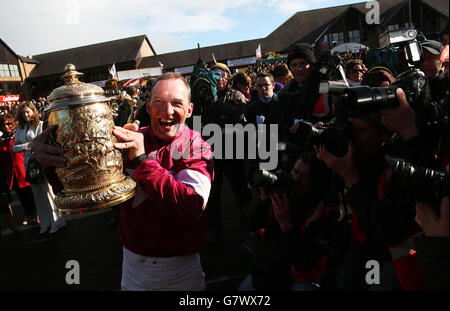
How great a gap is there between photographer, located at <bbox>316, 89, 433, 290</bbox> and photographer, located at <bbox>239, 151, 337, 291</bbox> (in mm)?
175

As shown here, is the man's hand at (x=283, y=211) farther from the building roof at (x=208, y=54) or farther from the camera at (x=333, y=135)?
the building roof at (x=208, y=54)

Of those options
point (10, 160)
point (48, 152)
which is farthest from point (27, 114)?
point (48, 152)

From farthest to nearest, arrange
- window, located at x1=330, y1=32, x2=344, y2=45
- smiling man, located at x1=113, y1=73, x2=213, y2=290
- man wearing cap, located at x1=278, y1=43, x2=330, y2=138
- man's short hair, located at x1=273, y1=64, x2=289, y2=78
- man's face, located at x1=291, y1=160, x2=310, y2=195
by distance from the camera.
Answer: window, located at x1=330, y1=32, x2=344, y2=45, man's short hair, located at x1=273, y1=64, x2=289, y2=78, man wearing cap, located at x1=278, y1=43, x2=330, y2=138, man's face, located at x1=291, y1=160, x2=310, y2=195, smiling man, located at x1=113, y1=73, x2=213, y2=290

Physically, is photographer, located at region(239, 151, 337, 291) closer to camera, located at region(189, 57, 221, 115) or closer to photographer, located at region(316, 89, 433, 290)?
photographer, located at region(316, 89, 433, 290)

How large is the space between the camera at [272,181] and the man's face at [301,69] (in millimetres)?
1636

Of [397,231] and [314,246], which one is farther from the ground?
[397,231]

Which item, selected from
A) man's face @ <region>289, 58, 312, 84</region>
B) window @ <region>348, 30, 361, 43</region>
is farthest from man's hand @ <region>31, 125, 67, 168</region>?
window @ <region>348, 30, 361, 43</region>

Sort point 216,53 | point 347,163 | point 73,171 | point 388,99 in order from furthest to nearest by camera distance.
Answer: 1. point 216,53
2. point 347,163
3. point 388,99
4. point 73,171

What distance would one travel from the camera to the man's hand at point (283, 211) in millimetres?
1750

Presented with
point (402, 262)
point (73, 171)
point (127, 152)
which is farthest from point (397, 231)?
point (73, 171)

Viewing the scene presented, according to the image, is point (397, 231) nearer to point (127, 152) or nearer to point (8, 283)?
point (127, 152)

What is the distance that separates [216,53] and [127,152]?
4198 cm

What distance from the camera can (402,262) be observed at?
138 centimetres

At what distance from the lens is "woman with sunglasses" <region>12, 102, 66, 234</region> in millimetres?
4527
